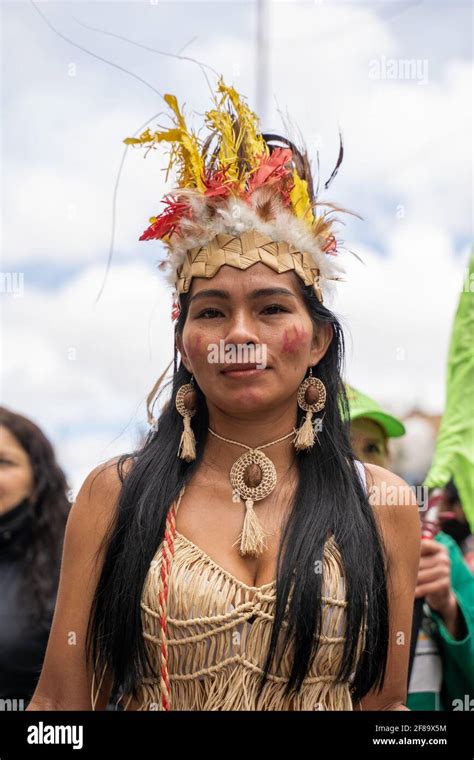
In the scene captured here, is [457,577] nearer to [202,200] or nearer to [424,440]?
[424,440]

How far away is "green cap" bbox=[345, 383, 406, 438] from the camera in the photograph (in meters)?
3.50

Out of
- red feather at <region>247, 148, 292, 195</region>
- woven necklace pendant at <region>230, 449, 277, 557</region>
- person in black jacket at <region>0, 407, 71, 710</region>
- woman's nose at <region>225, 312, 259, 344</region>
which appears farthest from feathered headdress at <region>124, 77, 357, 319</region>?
person in black jacket at <region>0, 407, 71, 710</region>

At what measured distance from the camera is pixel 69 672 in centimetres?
249

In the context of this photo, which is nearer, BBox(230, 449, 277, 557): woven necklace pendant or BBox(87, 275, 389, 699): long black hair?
BBox(87, 275, 389, 699): long black hair

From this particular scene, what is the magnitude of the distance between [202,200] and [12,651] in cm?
159

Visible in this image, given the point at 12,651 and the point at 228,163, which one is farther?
the point at 12,651

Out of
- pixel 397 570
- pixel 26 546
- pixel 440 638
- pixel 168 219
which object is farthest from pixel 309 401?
pixel 26 546

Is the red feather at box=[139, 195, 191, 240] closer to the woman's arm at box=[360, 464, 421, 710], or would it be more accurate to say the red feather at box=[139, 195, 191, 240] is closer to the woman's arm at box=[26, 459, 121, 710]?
the woman's arm at box=[26, 459, 121, 710]

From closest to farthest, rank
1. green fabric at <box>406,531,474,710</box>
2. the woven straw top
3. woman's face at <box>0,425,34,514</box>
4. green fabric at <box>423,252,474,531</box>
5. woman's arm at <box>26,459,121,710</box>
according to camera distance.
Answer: the woven straw top, woman's arm at <box>26,459,121,710</box>, green fabric at <box>406,531,474,710</box>, green fabric at <box>423,252,474,531</box>, woman's face at <box>0,425,34,514</box>

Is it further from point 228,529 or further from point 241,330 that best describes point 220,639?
point 241,330

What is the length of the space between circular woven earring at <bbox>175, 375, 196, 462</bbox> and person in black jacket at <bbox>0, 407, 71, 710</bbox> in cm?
108

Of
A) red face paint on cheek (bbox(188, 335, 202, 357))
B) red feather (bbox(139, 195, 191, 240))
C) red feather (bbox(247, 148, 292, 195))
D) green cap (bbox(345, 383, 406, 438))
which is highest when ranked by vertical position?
red feather (bbox(247, 148, 292, 195))

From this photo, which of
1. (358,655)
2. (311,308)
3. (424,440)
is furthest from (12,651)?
(424,440)

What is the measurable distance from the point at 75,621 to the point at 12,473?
1.33m
